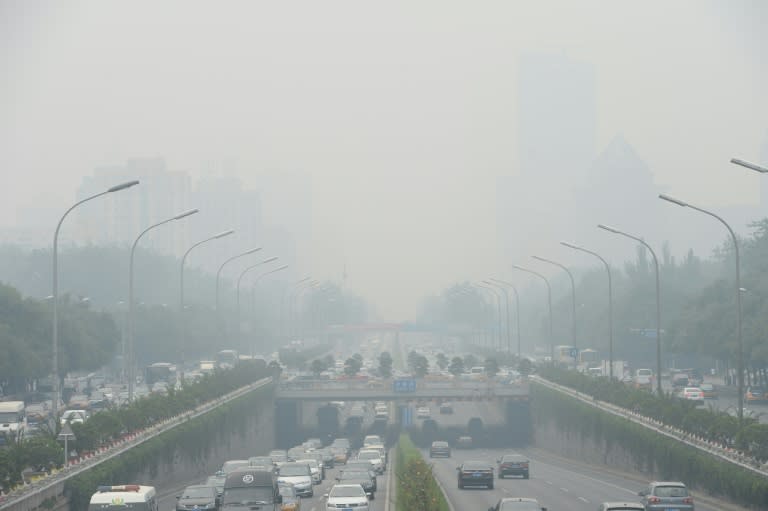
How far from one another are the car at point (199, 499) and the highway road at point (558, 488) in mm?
8763

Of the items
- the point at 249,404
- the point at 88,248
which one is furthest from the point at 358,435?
the point at 88,248

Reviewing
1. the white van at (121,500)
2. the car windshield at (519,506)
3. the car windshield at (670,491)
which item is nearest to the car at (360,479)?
the car windshield at (670,491)

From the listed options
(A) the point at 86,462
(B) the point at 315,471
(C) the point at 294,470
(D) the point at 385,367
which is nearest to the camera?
(A) the point at 86,462

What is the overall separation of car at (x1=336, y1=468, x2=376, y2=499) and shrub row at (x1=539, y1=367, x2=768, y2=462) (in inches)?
514

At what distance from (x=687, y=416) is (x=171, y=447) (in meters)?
22.4

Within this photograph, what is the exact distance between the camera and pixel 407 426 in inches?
4528

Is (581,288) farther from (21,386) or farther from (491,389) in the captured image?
(21,386)

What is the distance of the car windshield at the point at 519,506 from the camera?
103ft

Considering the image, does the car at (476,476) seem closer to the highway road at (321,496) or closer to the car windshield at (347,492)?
the highway road at (321,496)

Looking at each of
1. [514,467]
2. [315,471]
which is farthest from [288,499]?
[514,467]

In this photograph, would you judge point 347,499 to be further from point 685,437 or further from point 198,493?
point 685,437

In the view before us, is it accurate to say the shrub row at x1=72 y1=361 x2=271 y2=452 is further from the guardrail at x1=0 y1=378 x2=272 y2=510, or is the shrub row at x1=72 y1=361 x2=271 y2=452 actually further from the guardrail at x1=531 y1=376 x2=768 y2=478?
the guardrail at x1=531 y1=376 x2=768 y2=478

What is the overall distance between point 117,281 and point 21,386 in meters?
76.7

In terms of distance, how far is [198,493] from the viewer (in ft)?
129
